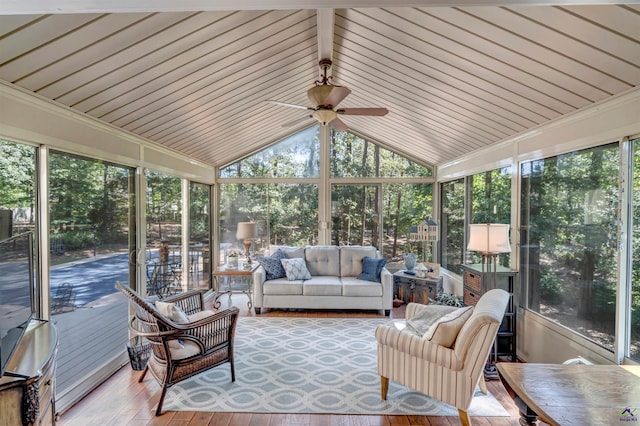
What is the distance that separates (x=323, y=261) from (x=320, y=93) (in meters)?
3.25

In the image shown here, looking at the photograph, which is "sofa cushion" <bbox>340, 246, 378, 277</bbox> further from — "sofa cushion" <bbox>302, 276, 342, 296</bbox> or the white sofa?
"sofa cushion" <bbox>302, 276, 342, 296</bbox>

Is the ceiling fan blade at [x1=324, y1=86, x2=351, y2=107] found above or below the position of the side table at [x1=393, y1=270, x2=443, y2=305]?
above

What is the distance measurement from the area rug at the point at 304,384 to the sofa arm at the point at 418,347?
20.6 inches

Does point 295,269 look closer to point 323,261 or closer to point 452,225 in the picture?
point 323,261

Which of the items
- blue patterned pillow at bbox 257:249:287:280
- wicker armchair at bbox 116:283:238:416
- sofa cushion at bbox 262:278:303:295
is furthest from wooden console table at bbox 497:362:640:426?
blue patterned pillow at bbox 257:249:287:280

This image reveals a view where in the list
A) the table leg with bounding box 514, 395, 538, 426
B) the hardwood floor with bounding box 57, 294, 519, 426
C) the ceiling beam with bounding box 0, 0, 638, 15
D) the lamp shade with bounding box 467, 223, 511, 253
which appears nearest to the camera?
the ceiling beam with bounding box 0, 0, 638, 15

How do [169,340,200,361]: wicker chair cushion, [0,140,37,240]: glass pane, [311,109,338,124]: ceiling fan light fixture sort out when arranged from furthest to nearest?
[311,109,338,124]: ceiling fan light fixture
[169,340,200,361]: wicker chair cushion
[0,140,37,240]: glass pane

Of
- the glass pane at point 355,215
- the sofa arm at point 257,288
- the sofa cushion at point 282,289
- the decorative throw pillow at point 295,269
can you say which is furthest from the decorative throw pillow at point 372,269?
the sofa arm at point 257,288

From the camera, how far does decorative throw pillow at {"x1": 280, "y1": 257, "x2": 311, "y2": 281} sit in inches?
214

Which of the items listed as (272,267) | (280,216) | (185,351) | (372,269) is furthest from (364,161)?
(185,351)

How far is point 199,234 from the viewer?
619 cm

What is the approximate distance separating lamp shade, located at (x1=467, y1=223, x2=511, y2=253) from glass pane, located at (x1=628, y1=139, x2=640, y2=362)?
0.93m

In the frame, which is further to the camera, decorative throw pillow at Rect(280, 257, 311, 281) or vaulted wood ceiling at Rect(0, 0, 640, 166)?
decorative throw pillow at Rect(280, 257, 311, 281)

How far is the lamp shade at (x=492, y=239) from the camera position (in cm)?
332
